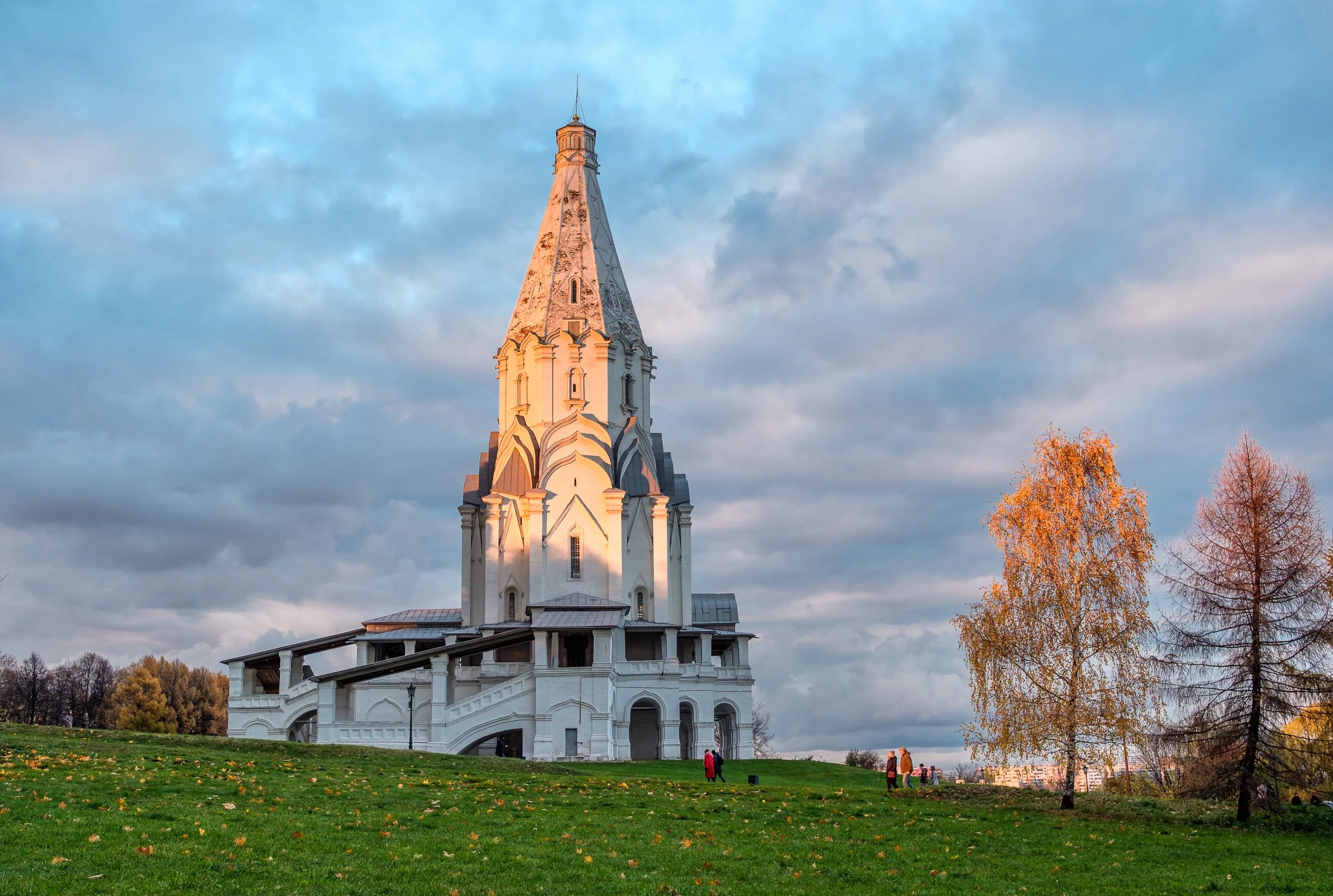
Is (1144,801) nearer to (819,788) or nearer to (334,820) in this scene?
(819,788)

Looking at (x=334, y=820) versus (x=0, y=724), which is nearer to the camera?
(x=334, y=820)

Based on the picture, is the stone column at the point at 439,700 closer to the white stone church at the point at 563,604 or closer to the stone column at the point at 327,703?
the white stone church at the point at 563,604

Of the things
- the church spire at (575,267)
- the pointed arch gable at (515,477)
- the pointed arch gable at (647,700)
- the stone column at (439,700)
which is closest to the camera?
the stone column at (439,700)

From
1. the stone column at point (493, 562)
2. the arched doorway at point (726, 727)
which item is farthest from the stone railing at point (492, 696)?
the arched doorway at point (726, 727)

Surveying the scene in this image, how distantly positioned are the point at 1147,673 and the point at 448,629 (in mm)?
36593

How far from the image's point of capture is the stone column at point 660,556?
186 feet

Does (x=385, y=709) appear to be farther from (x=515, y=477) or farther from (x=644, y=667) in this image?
(x=515, y=477)

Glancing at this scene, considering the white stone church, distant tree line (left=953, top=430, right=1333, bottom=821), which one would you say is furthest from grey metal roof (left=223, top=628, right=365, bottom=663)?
distant tree line (left=953, top=430, right=1333, bottom=821)

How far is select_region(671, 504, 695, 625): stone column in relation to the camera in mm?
59312

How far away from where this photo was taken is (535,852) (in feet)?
52.3

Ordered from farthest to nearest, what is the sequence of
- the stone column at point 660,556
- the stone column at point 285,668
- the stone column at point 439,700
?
the stone column at point 660,556 < the stone column at point 285,668 < the stone column at point 439,700

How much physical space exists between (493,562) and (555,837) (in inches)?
1562

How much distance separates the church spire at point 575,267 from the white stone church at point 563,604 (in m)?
0.09

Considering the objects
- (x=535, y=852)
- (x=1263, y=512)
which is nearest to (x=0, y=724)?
(x=535, y=852)
